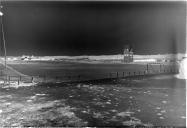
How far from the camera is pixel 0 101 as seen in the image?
18.7 metres

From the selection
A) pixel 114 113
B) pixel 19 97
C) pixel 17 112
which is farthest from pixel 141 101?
pixel 19 97

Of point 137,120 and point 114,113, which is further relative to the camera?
point 114,113

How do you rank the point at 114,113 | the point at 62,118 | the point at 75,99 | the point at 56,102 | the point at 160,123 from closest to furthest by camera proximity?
the point at 160,123
the point at 62,118
the point at 114,113
the point at 56,102
the point at 75,99

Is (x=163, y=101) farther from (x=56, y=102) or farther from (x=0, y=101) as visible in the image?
(x=0, y=101)

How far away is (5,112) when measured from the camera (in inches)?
584

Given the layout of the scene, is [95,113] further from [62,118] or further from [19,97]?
[19,97]

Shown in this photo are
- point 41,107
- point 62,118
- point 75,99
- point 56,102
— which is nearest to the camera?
point 62,118

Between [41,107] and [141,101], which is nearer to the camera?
[41,107]

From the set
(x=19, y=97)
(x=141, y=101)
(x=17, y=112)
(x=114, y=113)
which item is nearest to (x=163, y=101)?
(x=141, y=101)

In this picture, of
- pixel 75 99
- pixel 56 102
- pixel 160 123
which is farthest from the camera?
pixel 75 99

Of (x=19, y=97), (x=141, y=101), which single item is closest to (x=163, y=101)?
(x=141, y=101)

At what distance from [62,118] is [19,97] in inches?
383

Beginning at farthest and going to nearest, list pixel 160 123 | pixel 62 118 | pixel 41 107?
pixel 41 107 < pixel 62 118 < pixel 160 123

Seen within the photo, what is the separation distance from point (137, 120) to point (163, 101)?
727 centimetres
